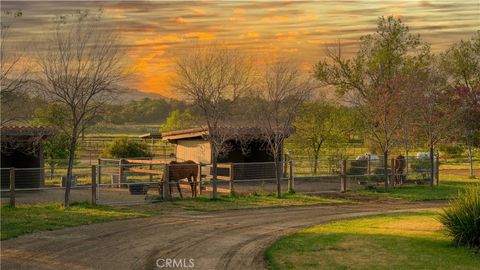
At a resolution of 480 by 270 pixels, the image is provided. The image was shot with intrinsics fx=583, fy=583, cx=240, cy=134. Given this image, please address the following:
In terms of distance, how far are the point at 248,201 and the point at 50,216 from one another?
25.1 feet

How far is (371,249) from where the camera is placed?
496 inches

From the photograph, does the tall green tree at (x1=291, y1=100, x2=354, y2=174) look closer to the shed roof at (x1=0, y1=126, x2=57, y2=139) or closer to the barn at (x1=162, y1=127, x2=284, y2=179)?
the barn at (x1=162, y1=127, x2=284, y2=179)

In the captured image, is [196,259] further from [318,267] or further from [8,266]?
[8,266]

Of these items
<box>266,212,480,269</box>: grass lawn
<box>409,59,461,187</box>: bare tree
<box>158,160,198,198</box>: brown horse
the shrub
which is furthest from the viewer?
the shrub

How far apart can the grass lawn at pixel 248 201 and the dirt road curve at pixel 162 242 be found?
1.58 metres

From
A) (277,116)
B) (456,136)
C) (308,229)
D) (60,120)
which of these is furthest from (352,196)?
(456,136)

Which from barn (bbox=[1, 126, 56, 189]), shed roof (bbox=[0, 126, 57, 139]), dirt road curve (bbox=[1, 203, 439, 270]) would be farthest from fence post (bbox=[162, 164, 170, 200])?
shed roof (bbox=[0, 126, 57, 139])

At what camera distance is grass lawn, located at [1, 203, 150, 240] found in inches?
585

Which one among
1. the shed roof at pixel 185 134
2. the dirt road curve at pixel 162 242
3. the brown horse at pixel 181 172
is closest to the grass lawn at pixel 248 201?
the brown horse at pixel 181 172

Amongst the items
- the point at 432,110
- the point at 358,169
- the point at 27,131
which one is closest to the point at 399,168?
the point at 358,169

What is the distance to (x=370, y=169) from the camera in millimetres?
Answer: 29156

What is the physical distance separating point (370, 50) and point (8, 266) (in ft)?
112

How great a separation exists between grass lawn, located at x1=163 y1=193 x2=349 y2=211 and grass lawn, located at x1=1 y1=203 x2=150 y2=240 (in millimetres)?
2622

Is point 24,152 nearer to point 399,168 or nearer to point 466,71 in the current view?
point 399,168
